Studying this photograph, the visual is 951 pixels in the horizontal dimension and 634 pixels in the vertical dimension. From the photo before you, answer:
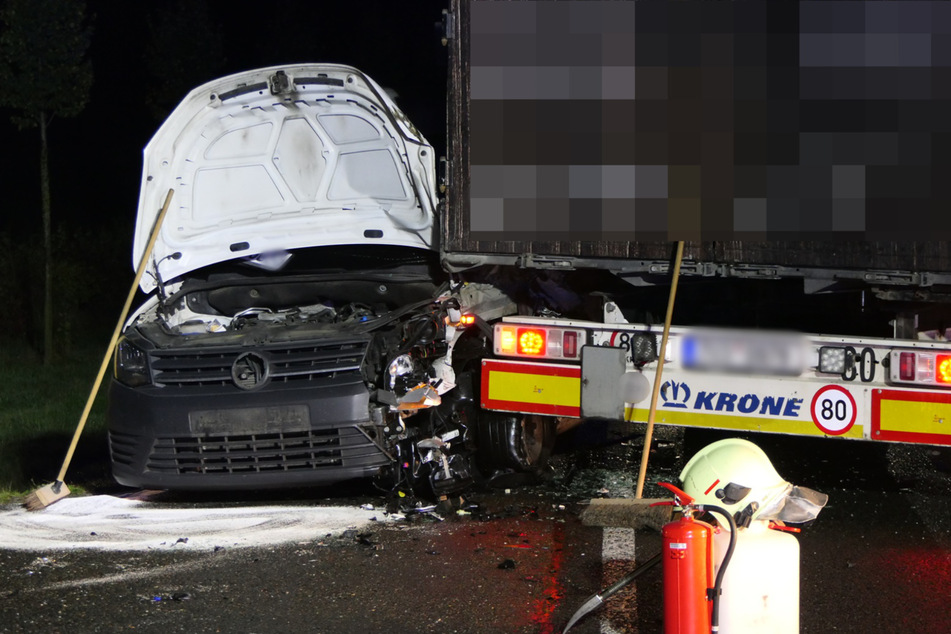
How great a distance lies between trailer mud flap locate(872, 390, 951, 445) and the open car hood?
2542mm

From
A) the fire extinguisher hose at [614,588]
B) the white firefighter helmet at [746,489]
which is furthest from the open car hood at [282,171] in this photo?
the white firefighter helmet at [746,489]

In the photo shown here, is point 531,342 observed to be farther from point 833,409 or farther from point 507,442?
point 833,409

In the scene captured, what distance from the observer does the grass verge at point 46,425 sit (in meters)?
7.62

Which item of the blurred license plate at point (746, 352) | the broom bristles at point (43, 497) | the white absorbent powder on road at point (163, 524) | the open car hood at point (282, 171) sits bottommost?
the white absorbent powder on road at point (163, 524)

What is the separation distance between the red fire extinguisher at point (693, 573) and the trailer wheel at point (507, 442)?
2740 millimetres

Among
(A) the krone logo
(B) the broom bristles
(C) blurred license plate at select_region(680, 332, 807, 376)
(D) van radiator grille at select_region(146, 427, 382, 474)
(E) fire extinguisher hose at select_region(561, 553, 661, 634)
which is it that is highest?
(C) blurred license plate at select_region(680, 332, 807, 376)

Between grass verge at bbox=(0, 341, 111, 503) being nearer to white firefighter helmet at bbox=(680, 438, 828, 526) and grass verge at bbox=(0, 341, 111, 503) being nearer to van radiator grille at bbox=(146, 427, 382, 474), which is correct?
van radiator grille at bbox=(146, 427, 382, 474)

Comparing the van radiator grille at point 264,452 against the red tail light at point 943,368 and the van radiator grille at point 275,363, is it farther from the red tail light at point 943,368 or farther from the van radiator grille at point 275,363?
the red tail light at point 943,368

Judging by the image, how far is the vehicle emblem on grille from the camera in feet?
20.0

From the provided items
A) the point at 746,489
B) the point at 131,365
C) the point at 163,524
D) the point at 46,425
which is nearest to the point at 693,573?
the point at 746,489

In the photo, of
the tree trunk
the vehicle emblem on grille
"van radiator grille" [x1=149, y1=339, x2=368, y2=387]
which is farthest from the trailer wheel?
the tree trunk

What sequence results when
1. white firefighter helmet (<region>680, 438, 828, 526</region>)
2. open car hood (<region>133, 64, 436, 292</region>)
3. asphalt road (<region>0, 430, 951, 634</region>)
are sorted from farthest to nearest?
open car hood (<region>133, 64, 436, 292</region>)
asphalt road (<region>0, 430, 951, 634</region>)
white firefighter helmet (<region>680, 438, 828, 526</region>)

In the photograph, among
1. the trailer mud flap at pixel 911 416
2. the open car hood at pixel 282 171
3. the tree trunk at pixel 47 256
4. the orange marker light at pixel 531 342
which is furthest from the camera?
the tree trunk at pixel 47 256

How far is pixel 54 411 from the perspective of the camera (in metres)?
9.52
